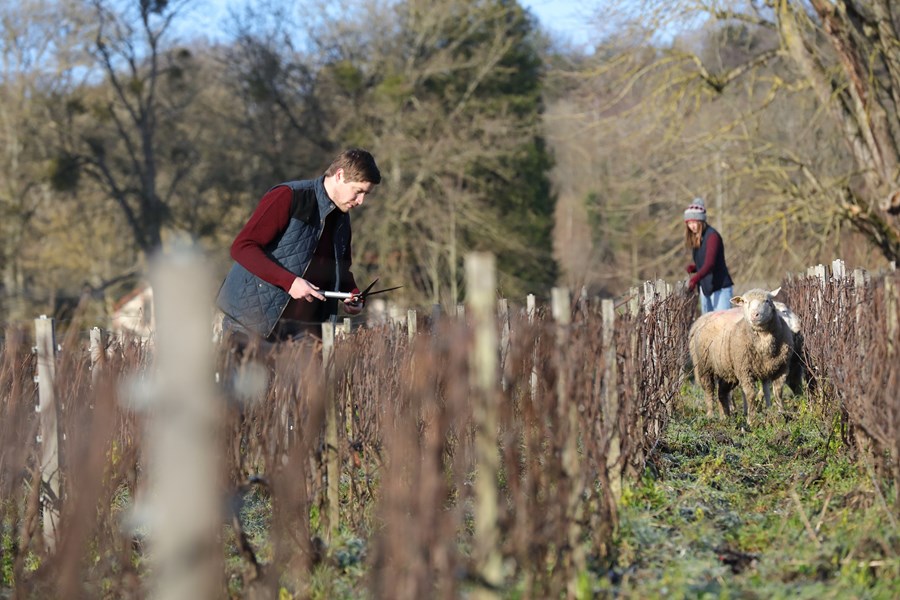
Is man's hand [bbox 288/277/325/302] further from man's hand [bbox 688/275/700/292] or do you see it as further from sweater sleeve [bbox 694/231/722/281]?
sweater sleeve [bbox 694/231/722/281]

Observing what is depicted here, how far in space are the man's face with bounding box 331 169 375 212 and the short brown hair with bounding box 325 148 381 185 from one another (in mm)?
22

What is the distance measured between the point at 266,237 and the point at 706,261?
19.7ft

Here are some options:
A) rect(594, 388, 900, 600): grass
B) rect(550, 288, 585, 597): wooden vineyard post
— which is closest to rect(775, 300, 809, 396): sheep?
rect(594, 388, 900, 600): grass

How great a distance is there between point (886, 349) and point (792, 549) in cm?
133

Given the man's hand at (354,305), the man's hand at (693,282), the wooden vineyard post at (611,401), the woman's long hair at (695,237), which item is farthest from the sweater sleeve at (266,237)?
the woman's long hair at (695,237)

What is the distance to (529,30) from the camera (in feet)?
125

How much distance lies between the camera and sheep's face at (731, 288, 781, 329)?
29.4 feet

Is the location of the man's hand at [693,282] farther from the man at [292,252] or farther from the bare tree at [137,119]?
the bare tree at [137,119]

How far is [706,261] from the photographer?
35.7 ft

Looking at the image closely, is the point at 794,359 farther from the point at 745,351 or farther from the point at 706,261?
the point at 706,261

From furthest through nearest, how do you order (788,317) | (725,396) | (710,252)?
1. (710,252)
2. (725,396)
3. (788,317)

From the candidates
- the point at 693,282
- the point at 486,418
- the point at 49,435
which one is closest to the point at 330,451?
the point at 49,435

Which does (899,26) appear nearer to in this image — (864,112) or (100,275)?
(864,112)

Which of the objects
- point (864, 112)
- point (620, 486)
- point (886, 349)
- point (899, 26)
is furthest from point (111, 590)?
point (899, 26)
